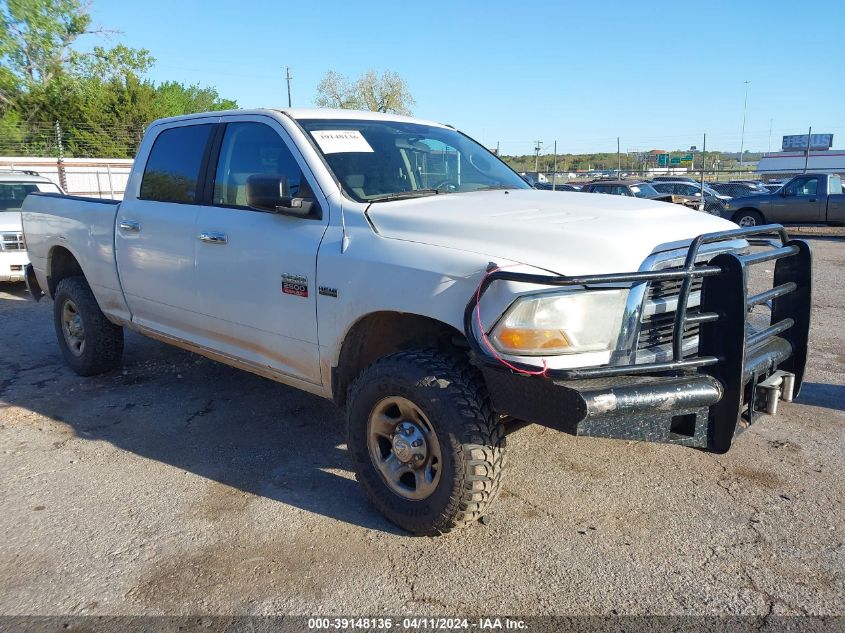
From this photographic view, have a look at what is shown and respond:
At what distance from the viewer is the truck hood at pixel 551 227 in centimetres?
287

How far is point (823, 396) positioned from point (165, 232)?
477 centimetres

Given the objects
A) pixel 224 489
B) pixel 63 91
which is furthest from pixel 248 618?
pixel 63 91

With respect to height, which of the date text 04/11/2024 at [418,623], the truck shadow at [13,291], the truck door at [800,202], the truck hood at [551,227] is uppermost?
the truck hood at [551,227]

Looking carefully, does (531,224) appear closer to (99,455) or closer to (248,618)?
(248,618)

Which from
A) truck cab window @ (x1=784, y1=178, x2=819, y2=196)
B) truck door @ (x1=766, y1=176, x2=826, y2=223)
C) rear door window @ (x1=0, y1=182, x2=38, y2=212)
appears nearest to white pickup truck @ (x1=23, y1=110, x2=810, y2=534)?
rear door window @ (x1=0, y1=182, x2=38, y2=212)

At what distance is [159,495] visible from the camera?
12.1ft

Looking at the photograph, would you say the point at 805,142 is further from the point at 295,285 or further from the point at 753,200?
the point at 295,285

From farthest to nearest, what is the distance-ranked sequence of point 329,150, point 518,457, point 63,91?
point 63,91 → point 518,457 → point 329,150

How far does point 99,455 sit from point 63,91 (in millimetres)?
40098

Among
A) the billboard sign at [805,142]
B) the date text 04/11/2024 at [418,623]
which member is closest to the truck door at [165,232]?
the date text 04/11/2024 at [418,623]

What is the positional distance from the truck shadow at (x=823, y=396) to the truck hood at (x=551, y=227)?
212 cm

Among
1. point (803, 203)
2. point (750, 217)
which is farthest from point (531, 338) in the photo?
point (750, 217)

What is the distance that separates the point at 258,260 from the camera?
3.80 meters

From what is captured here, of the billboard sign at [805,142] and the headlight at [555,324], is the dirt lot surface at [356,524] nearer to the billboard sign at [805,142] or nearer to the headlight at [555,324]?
the headlight at [555,324]
